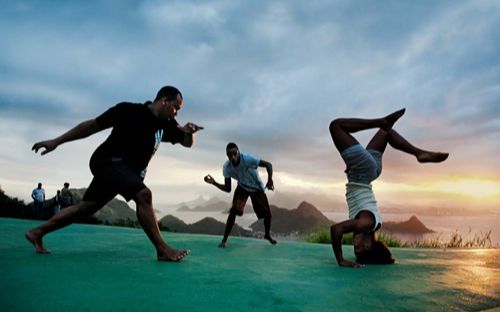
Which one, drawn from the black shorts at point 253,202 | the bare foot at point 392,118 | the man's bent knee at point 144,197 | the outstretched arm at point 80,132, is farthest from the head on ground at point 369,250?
the outstretched arm at point 80,132

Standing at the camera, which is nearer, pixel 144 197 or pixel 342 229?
pixel 144 197

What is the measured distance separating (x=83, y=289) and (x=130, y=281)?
0.37m

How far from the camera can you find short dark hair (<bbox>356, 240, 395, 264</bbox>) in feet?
14.2

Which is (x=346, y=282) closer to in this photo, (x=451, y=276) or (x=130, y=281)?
(x=451, y=276)

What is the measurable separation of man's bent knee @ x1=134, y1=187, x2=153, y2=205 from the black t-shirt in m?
0.38

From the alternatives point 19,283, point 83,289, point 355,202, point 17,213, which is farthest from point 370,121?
point 17,213

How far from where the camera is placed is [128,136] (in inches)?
155

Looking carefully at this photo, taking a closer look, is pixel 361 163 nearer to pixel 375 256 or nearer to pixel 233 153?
pixel 375 256

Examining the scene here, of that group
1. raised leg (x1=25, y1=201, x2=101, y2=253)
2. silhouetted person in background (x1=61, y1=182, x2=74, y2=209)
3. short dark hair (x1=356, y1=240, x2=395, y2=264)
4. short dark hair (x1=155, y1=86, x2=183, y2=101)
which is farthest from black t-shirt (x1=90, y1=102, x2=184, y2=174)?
silhouetted person in background (x1=61, y1=182, x2=74, y2=209)

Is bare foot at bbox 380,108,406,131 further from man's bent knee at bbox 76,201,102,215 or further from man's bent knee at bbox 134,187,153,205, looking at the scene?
man's bent knee at bbox 76,201,102,215

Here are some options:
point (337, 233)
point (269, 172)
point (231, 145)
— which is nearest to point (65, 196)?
point (231, 145)

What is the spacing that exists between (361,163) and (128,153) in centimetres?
247

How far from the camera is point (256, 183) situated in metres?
6.59

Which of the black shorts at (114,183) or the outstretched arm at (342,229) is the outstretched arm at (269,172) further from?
the black shorts at (114,183)
